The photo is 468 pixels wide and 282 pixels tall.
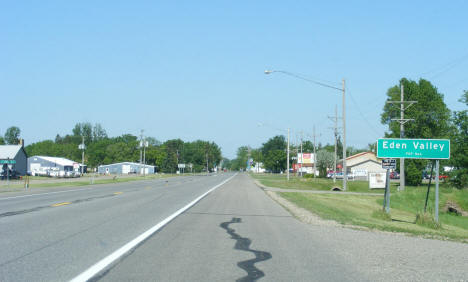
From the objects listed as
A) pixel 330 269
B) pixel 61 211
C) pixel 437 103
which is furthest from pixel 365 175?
pixel 330 269

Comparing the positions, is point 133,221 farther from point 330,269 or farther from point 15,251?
point 330,269

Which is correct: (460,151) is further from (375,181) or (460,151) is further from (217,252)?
(217,252)

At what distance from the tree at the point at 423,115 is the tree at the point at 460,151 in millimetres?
8060

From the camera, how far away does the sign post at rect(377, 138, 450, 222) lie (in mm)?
18614

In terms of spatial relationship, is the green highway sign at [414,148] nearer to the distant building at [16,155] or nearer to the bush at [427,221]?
the bush at [427,221]

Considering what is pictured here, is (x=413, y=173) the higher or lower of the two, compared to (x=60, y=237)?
higher

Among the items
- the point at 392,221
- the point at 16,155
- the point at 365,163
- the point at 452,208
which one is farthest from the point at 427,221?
the point at 365,163

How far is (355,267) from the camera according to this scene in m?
8.57

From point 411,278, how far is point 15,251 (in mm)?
7185

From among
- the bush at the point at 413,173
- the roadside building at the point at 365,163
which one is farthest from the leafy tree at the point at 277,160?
the bush at the point at 413,173

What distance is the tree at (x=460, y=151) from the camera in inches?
2156

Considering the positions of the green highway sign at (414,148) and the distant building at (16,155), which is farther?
the distant building at (16,155)

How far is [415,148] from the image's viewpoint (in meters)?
19.5

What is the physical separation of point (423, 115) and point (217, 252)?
209 ft
